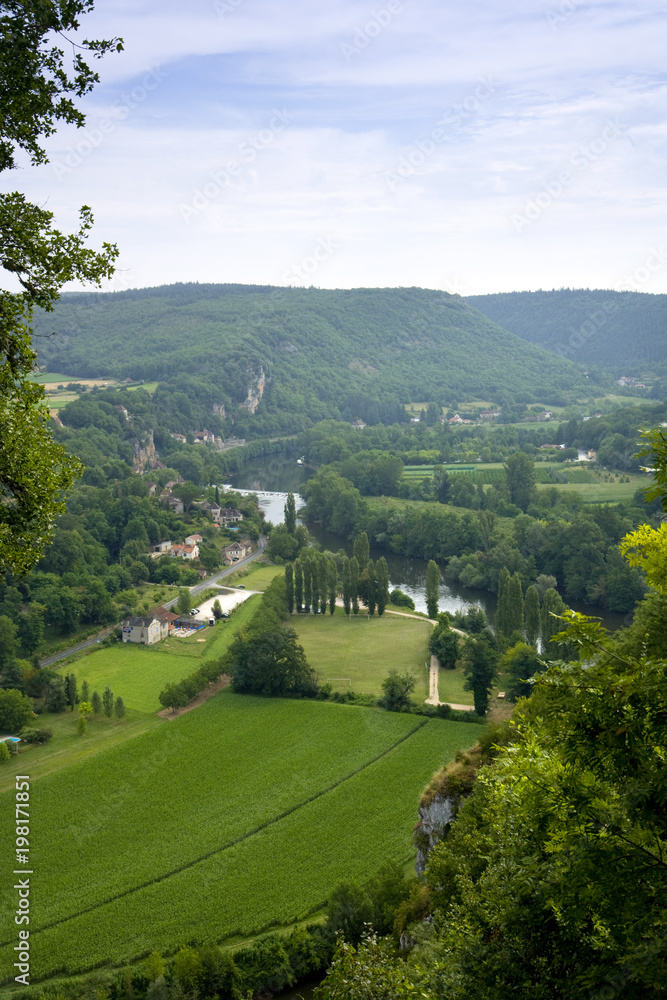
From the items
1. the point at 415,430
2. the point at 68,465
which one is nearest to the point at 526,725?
the point at 68,465

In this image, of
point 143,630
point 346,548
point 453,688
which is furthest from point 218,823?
point 346,548

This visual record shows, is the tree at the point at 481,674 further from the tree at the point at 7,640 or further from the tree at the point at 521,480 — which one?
the tree at the point at 521,480

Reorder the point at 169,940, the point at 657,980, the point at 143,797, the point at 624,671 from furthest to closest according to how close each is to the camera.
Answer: the point at 143,797, the point at 169,940, the point at 624,671, the point at 657,980

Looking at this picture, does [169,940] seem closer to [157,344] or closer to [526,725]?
[526,725]

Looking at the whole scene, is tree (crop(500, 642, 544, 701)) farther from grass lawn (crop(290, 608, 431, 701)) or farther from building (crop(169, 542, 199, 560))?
building (crop(169, 542, 199, 560))

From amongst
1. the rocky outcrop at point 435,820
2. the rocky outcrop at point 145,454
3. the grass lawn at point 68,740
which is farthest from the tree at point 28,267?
the rocky outcrop at point 145,454

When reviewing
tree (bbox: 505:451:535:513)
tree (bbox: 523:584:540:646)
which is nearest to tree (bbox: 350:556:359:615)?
tree (bbox: 523:584:540:646)

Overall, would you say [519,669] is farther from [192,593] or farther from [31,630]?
[192,593]
